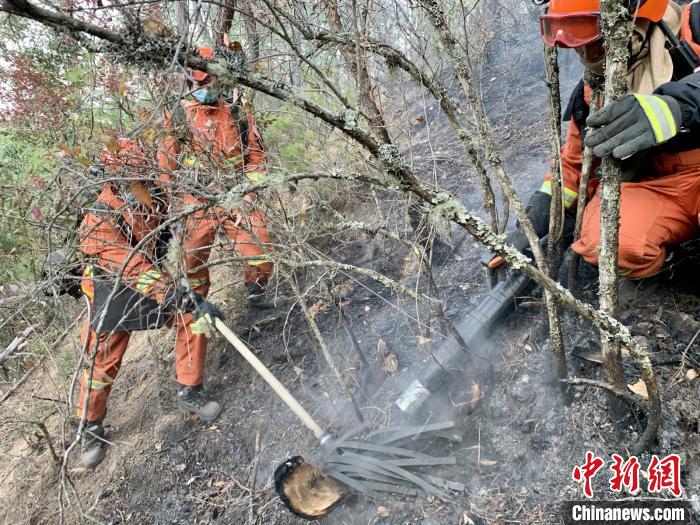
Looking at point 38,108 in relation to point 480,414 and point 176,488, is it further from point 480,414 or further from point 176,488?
point 480,414

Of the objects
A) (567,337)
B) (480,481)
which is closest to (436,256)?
(567,337)

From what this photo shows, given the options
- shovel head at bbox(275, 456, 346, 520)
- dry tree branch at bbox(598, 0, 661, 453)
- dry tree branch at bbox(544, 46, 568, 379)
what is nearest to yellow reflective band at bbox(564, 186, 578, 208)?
dry tree branch at bbox(544, 46, 568, 379)

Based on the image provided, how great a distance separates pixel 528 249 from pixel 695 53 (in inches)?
51.7

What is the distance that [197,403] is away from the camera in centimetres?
352

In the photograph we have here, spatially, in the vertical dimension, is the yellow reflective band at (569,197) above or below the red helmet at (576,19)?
below

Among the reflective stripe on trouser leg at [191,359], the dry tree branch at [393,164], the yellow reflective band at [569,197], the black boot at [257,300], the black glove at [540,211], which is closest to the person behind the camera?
the dry tree branch at [393,164]

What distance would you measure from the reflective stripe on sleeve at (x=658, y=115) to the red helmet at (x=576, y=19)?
1.52ft

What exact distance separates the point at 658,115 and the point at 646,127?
5.4 inches

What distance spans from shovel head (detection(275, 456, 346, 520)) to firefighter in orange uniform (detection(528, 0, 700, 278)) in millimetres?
1955

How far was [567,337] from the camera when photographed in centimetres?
260

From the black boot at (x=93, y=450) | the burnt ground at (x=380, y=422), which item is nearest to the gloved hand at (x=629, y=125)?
the burnt ground at (x=380, y=422)

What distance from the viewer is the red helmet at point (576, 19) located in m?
2.01

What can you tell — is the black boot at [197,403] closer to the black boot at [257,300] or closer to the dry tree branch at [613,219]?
the black boot at [257,300]

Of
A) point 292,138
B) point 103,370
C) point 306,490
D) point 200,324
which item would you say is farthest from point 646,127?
point 292,138
